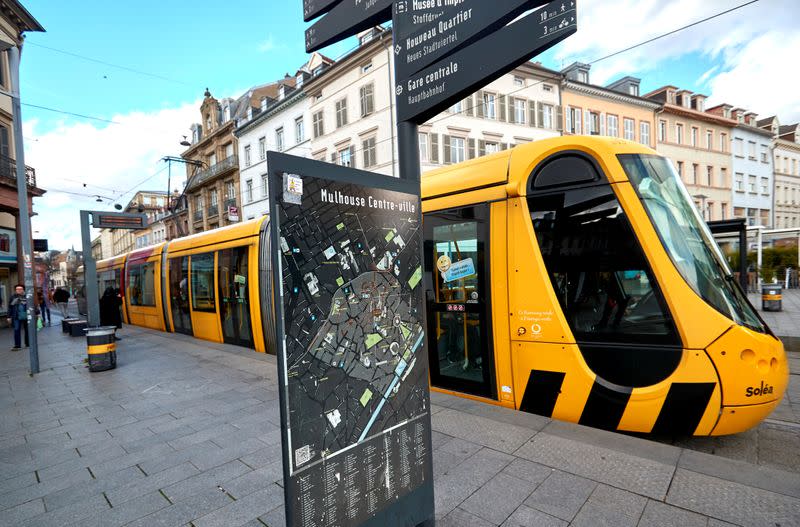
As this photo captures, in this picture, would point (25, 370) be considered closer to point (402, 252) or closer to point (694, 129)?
point (402, 252)

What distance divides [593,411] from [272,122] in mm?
32776

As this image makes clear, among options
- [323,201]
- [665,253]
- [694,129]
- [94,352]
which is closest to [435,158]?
[94,352]

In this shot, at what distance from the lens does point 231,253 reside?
9.16m

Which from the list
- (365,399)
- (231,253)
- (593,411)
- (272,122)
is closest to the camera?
(365,399)

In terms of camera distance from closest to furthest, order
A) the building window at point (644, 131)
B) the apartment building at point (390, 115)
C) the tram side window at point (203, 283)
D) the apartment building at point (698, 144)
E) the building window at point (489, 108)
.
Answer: the tram side window at point (203, 283), the apartment building at point (390, 115), the building window at point (489, 108), the building window at point (644, 131), the apartment building at point (698, 144)

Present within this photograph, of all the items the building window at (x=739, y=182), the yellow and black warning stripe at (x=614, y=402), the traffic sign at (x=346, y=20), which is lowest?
the yellow and black warning stripe at (x=614, y=402)

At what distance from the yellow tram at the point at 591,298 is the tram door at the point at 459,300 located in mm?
16

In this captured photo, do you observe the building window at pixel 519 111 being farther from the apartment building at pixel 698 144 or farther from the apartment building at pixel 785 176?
the apartment building at pixel 785 176

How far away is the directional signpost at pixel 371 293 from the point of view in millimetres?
1755

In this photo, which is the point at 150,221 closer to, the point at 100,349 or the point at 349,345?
the point at 100,349

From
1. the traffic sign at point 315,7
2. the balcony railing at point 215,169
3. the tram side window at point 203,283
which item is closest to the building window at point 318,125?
the balcony railing at point 215,169

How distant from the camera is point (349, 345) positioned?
198 centimetres

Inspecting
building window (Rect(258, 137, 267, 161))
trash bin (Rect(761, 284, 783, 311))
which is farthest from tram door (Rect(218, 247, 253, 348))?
building window (Rect(258, 137, 267, 161))

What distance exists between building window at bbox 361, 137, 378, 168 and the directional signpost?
22.0m
